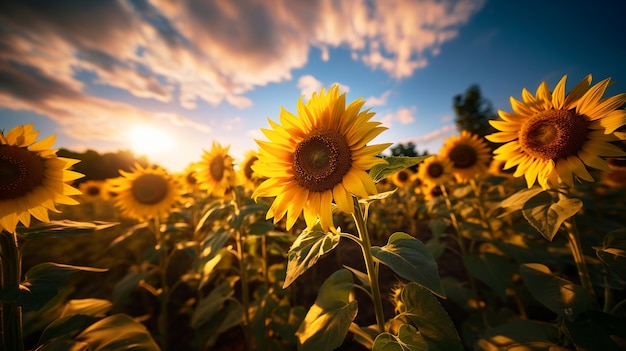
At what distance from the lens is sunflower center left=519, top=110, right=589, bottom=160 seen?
1974mm

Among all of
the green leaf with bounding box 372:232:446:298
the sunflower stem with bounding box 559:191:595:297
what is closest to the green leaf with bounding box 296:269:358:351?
the green leaf with bounding box 372:232:446:298

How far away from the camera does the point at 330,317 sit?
159 cm

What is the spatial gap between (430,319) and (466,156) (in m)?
3.77

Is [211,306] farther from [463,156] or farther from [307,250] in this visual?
[463,156]

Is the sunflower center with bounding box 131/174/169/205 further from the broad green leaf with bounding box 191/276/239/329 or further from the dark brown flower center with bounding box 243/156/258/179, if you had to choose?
the broad green leaf with bounding box 191/276/239/329

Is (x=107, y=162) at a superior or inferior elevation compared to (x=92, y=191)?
superior

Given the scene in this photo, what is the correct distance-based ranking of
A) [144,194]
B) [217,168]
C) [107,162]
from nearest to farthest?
1. [217,168]
2. [144,194]
3. [107,162]

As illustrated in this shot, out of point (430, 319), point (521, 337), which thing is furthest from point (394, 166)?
point (521, 337)

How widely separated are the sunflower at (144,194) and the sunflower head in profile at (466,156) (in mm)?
5277

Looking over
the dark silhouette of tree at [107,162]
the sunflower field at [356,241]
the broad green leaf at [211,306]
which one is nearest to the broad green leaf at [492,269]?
the sunflower field at [356,241]

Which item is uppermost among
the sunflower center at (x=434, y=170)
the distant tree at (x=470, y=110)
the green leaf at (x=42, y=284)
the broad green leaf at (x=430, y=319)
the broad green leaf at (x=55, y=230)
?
the distant tree at (x=470, y=110)

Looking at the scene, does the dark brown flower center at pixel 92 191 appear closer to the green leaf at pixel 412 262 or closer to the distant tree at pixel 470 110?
the green leaf at pixel 412 262

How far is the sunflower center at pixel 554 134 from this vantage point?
1.97 m

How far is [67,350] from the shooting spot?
1698 millimetres
